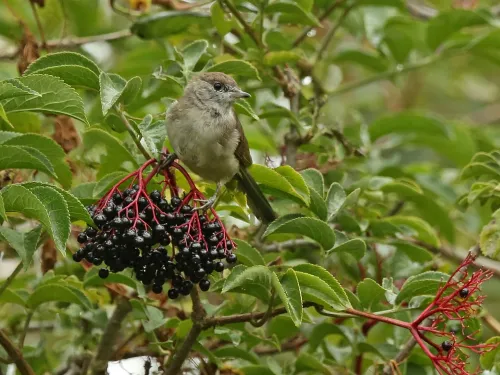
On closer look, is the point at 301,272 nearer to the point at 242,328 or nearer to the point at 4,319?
the point at 242,328

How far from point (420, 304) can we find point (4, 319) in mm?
2259

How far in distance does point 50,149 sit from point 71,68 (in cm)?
43

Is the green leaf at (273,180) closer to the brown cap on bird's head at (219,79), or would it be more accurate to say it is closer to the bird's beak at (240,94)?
the bird's beak at (240,94)

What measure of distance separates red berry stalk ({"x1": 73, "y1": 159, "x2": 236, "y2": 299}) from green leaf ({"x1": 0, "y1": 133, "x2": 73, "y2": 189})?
42cm

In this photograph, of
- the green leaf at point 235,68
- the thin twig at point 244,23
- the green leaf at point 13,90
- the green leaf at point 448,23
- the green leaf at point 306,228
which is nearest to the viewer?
the green leaf at point 13,90

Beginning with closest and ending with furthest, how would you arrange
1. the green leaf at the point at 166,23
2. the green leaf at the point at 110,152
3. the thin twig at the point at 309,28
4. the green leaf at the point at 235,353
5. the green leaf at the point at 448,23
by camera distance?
the green leaf at the point at 110,152
the green leaf at the point at 235,353
the green leaf at the point at 166,23
the thin twig at the point at 309,28
the green leaf at the point at 448,23

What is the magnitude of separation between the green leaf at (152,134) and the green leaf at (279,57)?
0.94 m

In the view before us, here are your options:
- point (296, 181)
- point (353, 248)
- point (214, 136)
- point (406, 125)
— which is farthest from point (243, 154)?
point (406, 125)

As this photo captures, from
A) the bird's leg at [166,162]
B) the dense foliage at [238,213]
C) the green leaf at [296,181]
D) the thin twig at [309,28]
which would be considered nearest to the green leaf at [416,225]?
the dense foliage at [238,213]

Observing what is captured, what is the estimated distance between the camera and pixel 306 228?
3.56m

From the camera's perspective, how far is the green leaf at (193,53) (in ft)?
12.6

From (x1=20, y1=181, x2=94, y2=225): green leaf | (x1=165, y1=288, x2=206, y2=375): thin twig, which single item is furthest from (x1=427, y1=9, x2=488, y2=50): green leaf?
(x1=20, y1=181, x2=94, y2=225): green leaf

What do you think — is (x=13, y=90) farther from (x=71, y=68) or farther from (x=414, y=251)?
(x=414, y=251)

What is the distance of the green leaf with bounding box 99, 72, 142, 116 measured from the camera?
10.3 ft
